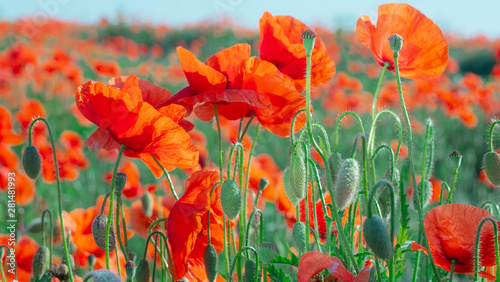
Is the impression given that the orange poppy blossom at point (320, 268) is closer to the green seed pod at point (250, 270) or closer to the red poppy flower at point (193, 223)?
the green seed pod at point (250, 270)

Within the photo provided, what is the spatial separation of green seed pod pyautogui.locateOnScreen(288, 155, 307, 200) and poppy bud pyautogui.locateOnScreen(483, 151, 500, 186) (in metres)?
0.34

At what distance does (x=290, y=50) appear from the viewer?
1.07m

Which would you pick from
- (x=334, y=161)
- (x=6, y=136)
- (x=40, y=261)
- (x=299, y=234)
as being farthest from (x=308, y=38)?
(x=6, y=136)

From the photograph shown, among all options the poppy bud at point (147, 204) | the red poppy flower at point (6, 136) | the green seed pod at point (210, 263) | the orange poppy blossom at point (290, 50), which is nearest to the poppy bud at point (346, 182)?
the green seed pod at point (210, 263)

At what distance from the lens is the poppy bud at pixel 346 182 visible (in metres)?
0.78

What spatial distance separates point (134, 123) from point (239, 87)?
0.20m

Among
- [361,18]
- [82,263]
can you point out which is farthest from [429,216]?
[82,263]

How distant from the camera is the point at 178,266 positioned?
973mm

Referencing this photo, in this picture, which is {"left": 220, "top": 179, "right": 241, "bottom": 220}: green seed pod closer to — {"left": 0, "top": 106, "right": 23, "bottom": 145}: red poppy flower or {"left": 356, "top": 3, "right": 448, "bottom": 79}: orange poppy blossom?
{"left": 356, "top": 3, "right": 448, "bottom": 79}: orange poppy blossom

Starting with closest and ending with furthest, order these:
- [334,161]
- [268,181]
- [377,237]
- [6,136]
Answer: [377,237] → [334,161] → [268,181] → [6,136]

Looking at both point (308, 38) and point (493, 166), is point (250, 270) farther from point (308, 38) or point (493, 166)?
point (493, 166)

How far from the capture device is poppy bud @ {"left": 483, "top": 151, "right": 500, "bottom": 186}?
98cm

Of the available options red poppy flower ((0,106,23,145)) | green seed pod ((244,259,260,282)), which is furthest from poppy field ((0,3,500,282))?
red poppy flower ((0,106,23,145))

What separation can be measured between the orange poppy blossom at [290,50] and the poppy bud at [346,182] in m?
0.34
